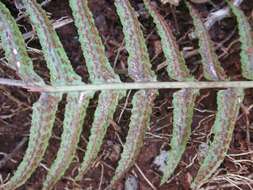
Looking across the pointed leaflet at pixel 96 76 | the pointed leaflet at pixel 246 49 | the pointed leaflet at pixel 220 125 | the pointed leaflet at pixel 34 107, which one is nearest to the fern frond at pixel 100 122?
the pointed leaflet at pixel 96 76

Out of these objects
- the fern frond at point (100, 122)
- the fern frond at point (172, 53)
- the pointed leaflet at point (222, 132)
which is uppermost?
the fern frond at point (172, 53)

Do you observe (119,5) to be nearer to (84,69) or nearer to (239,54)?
(84,69)

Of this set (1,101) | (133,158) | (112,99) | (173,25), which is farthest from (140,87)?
(1,101)

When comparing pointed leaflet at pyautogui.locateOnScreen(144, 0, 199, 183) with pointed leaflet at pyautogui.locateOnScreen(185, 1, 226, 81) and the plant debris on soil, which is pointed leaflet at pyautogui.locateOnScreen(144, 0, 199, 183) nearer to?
pointed leaflet at pyautogui.locateOnScreen(185, 1, 226, 81)

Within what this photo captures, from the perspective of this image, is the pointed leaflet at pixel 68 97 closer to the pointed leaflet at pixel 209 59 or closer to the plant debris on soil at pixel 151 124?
the plant debris on soil at pixel 151 124

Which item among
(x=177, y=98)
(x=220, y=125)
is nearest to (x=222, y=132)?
(x=220, y=125)
